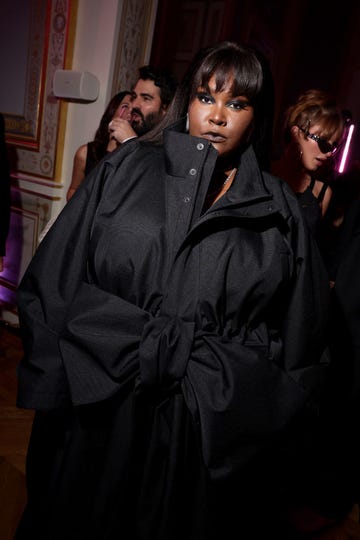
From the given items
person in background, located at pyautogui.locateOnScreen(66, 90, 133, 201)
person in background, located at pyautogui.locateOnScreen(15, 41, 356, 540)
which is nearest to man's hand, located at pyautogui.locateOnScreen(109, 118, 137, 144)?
person in background, located at pyautogui.locateOnScreen(66, 90, 133, 201)

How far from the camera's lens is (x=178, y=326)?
910mm

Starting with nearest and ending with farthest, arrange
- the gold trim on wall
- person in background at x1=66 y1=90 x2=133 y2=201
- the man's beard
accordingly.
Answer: the man's beard, person in background at x1=66 y1=90 x2=133 y2=201, the gold trim on wall

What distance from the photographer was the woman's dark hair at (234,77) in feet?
3.12

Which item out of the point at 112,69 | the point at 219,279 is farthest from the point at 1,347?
Answer: the point at 219,279

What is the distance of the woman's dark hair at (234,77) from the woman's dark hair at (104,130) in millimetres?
Result: 1476

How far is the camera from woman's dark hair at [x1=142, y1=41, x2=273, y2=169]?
0.95m

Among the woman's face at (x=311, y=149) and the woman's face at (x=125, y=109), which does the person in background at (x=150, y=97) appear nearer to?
the woman's face at (x=125, y=109)

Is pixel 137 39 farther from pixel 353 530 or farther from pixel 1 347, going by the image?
pixel 353 530

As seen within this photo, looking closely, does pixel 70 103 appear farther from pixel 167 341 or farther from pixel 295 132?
pixel 167 341

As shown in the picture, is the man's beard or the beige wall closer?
the man's beard

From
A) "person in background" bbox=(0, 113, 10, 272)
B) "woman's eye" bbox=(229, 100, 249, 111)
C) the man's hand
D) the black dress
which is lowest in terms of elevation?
"person in background" bbox=(0, 113, 10, 272)

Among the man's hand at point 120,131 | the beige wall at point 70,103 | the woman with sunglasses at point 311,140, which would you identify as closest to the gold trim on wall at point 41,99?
the beige wall at point 70,103

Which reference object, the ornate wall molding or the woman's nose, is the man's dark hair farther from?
the woman's nose

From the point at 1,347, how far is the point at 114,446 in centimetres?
218
